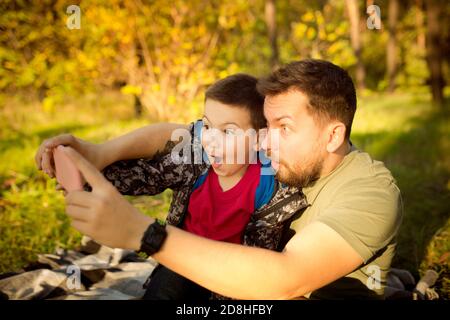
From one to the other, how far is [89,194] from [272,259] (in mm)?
541

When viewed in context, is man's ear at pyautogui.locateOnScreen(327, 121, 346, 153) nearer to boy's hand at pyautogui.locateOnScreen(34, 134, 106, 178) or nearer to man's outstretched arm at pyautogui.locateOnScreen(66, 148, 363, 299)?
man's outstretched arm at pyautogui.locateOnScreen(66, 148, 363, 299)

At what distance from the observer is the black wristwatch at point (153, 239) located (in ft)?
4.04

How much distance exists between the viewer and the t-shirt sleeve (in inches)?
60.7

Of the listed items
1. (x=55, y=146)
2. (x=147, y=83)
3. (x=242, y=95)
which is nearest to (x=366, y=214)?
(x=242, y=95)

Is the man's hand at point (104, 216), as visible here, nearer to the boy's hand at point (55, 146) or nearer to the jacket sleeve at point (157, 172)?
the boy's hand at point (55, 146)

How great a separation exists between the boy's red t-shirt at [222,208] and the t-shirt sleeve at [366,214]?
415mm

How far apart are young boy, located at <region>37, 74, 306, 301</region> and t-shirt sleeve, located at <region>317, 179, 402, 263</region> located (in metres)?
0.28

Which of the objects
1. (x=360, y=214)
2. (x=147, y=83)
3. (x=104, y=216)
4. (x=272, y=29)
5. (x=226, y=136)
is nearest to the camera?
(x=104, y=216)

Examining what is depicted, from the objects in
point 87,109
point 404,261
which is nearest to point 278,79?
point 404,261

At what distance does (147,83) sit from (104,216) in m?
6.47

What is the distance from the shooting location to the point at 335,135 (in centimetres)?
196

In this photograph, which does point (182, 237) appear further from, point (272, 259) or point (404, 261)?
point (404, 261)

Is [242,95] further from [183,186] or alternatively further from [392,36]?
[392,36]

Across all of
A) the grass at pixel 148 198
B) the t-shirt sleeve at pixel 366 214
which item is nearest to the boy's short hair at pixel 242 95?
the t-shirt sleeve at pixel 366 214
